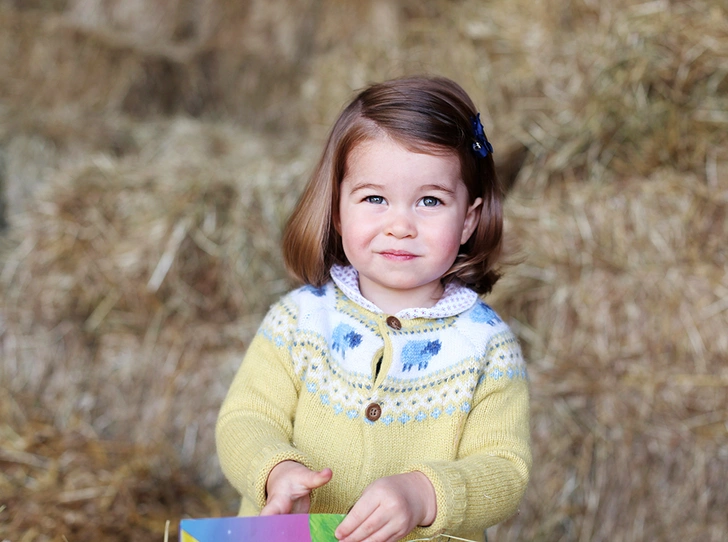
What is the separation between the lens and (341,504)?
141 cm

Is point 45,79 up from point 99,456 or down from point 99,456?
up

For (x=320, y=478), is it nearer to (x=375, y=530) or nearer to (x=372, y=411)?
(x=375, y=530)

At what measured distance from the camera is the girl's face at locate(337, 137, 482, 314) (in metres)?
1.38

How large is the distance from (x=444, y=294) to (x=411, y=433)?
28 centimetres

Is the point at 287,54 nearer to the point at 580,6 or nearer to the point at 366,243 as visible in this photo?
the point at 580,6

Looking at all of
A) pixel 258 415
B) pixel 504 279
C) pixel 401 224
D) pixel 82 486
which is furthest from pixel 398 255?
pixel 82 486

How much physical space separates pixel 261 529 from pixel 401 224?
55cm

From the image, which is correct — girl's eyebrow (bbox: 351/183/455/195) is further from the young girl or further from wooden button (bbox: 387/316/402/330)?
wooden button (bbox: 387/316/402/330)

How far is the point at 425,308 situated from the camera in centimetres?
147

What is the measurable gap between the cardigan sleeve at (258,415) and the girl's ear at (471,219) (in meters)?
0.38

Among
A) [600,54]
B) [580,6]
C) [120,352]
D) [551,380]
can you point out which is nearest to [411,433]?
[551,380]

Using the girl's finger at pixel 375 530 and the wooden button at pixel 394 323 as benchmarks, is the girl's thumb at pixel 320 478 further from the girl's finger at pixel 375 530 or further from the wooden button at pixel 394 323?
the wooden button at pixel 394 323

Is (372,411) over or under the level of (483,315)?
under

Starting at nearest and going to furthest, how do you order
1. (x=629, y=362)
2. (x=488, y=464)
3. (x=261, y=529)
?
(x=261, y=529)
(x=488, y=464)
(x=629, y=362)
